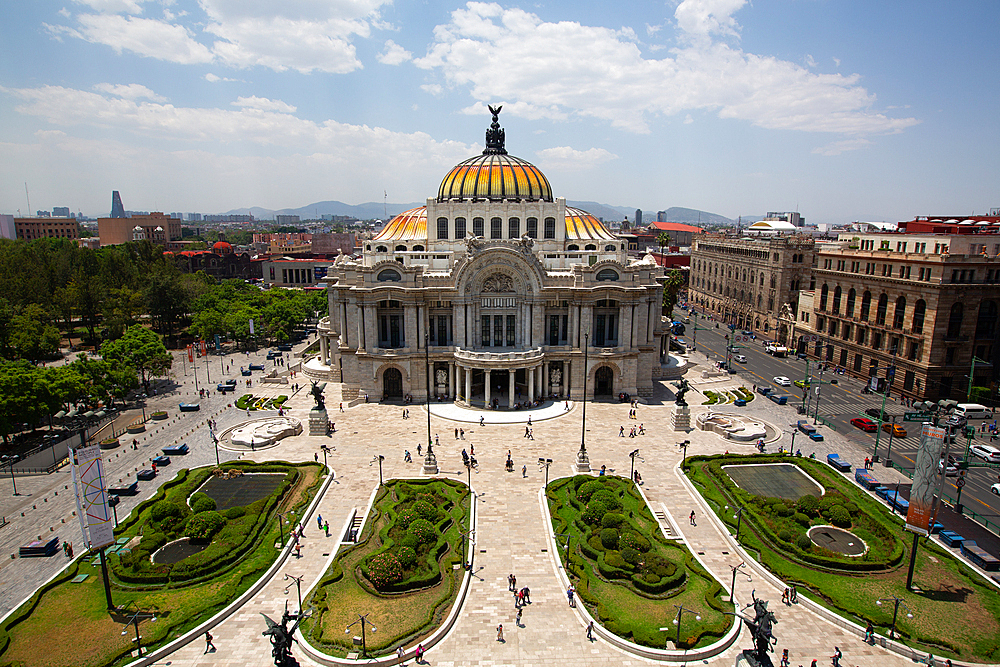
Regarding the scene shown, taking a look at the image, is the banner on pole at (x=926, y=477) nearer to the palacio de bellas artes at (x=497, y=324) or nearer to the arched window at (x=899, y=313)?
the palacio de bellas artes at (x=497, y=324)

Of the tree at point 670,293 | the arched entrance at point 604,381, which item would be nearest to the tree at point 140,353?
the arched entrance at point 604,381

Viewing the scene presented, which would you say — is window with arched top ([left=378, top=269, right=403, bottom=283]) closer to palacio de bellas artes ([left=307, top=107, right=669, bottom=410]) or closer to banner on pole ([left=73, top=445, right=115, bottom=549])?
palacio de bellas artes ([left=307, top=107, right=669, bottom=410])

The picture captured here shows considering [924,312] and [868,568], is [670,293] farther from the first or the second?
[868,568]

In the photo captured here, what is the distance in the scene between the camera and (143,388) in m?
77.1

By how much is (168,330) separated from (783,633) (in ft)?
376

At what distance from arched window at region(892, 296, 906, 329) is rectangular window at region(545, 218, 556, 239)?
4752 cm

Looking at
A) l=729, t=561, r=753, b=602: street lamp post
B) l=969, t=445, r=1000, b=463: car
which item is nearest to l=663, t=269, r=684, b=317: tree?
l=969, t=445, r=1000, b=463: car

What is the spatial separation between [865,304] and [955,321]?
12.9 metres

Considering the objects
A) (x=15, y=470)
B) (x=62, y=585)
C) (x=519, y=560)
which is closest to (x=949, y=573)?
(x=519, y=560)

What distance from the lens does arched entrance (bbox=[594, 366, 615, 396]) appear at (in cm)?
7388

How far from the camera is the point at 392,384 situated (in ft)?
243

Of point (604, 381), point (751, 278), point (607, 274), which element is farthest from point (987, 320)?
point (751, 278)

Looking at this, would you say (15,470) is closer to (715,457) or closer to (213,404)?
(213,404)

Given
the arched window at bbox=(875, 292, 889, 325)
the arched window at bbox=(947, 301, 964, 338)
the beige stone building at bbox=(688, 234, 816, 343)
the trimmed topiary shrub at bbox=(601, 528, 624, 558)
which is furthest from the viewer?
the beige stone building at bbox=(688, 234, 816, 343)
